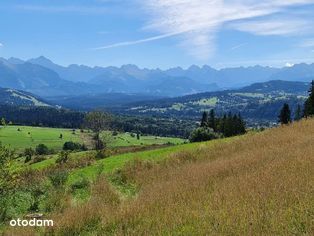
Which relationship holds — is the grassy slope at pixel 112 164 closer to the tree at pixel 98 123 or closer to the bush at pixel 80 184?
the bush at pixel 80 184

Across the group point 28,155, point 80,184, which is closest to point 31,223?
point 80,184

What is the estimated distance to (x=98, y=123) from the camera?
321ft

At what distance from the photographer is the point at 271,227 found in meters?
6.83

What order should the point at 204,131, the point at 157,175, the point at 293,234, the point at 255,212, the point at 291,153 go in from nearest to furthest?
1. the point at 293,234
2. the point at 255,212
3. the point at 291,153
4. the point at 157,175
5. the point at 204,131

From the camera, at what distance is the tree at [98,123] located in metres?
94.3

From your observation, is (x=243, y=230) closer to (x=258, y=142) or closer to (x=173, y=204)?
(x=173, y=204)

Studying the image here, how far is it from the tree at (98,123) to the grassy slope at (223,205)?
81346 mm

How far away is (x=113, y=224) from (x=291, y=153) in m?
6.31

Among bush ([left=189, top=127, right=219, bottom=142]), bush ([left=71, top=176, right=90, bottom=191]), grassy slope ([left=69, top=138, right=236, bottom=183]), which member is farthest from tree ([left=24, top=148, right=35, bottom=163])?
bush ([left=189, top=127, right=219, bottom=142])

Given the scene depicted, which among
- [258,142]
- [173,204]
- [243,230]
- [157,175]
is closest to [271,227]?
[243,230]

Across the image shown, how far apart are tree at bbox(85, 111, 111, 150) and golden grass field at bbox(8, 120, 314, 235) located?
266 ft

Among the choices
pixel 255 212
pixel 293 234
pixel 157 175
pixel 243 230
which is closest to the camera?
pixel 293 234

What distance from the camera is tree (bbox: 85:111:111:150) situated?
94.3m

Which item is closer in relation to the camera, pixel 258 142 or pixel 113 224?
pixel 113 224
